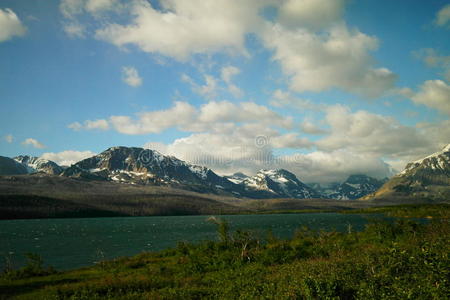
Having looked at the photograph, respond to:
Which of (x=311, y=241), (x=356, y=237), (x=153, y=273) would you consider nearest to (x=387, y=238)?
(x=356, y=237)

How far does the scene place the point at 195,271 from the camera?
1449 inches

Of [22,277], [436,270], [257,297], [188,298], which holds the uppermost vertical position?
[436,270]

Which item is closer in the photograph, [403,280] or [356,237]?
[403,280]

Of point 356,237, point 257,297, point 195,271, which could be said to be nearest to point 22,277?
point 195,271

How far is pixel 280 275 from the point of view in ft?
85.1


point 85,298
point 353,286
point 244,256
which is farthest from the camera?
point 244,256

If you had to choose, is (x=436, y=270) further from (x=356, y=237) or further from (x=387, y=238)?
(x=356, y=237)

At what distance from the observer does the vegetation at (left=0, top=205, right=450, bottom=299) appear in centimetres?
1564

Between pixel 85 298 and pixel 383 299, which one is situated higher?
pixel 383 299

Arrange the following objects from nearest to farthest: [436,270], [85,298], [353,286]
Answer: [436,270] → [353,286] → [85,298]

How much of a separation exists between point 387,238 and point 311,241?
1156 cm

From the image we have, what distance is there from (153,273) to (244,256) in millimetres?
11333

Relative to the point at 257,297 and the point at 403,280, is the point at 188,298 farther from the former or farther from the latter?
the point at 403,280

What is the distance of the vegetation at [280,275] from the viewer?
15641 millimetres
